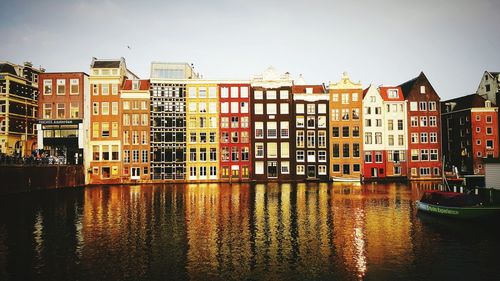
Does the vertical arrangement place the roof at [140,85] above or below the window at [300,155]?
above

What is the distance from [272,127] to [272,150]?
563 cm

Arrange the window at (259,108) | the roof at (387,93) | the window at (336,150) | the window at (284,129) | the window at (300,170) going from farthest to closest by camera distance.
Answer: the roof at (387,93), the window at (259,108), the window at (284,129), the window at (336,150), the window at (300,170)

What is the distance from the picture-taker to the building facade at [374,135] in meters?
92.8

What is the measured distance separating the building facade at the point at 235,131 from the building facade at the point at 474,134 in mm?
51206

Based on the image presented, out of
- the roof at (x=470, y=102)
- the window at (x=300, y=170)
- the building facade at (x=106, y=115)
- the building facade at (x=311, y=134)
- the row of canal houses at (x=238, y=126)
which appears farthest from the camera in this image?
the roof at (x=470, y=102)

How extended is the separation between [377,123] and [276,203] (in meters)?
54.4

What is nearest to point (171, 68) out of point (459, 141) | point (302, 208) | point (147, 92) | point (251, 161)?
point (147, 92)

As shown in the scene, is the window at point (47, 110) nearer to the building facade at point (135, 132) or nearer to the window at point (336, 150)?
the building facade at point (135, 132)

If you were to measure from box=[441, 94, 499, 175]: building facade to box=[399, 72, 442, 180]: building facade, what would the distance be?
5.74 meters

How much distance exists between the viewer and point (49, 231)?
32.8 metres

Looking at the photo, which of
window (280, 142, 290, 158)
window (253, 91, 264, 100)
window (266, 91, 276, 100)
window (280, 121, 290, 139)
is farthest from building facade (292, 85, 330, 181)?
window (253, 91, 264, 100)

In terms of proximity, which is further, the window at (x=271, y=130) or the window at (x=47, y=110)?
the window at (x=271, y=130)

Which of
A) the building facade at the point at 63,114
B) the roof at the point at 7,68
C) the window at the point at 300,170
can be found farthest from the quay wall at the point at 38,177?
the window at the point at 300,170

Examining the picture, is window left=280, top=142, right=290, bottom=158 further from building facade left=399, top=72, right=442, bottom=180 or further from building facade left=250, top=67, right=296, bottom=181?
building facade left=399, top=72, right=442, bottom=180
